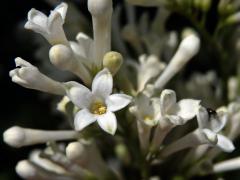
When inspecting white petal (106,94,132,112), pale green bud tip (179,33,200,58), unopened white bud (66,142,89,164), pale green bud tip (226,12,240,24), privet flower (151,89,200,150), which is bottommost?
unopened white bud (66,142,89,164)

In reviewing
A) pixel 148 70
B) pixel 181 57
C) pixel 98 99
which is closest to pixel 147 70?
pixel 148 70

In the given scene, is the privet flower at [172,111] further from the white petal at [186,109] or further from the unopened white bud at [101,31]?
the unopened white bud at [101,31]

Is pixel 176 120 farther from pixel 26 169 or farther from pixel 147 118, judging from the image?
pixel 26 169

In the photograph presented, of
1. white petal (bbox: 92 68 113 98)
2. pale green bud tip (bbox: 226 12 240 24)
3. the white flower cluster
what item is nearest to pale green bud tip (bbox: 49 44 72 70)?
the white flower cluster

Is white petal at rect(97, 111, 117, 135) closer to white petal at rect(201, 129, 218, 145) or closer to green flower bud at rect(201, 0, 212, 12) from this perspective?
white petal at rect(201, 129, 218, 145)

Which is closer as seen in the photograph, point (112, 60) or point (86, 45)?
point (112, 60)

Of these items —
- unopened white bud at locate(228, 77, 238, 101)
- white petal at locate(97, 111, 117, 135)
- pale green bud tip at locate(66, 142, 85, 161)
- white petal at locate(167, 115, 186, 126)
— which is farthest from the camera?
unopened white bud at locate(228, 77, 238, 101)

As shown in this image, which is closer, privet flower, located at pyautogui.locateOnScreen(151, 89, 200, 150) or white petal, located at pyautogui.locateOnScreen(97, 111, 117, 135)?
white petal, located at pyautogui.locateOnScreen(97, 111, 117, 135)
